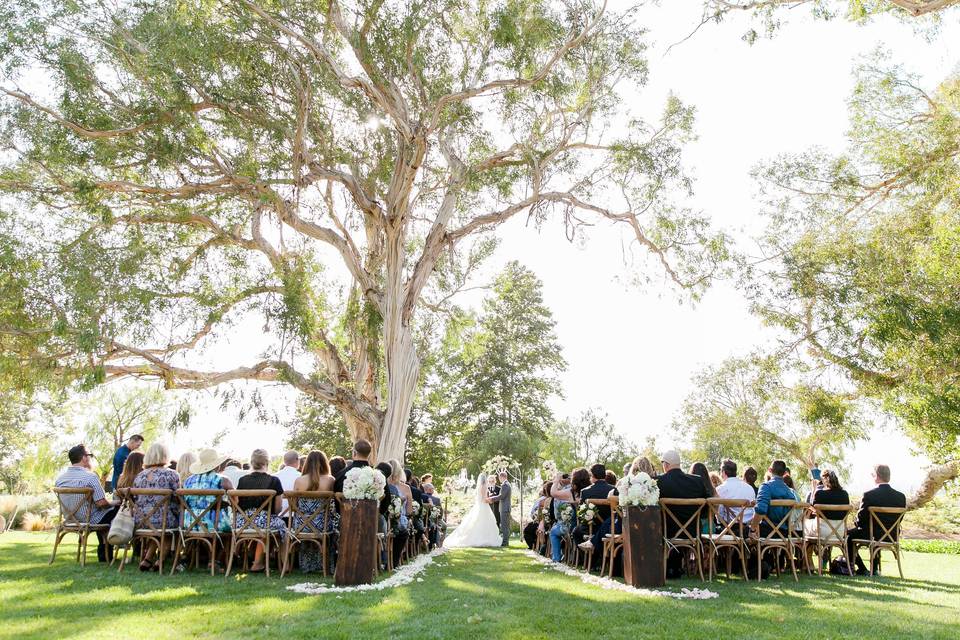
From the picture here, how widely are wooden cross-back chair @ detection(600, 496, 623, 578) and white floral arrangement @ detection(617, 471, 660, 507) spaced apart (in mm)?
359

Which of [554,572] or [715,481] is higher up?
[715,481]

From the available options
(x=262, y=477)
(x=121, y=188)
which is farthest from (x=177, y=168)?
(x=262, y=477)

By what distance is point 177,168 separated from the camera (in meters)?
11.5

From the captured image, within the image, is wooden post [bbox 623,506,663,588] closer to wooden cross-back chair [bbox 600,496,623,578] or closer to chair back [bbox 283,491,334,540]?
wooden cross-back chair [bbox 600,496,623,578]

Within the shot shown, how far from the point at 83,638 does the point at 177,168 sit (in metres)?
9.46

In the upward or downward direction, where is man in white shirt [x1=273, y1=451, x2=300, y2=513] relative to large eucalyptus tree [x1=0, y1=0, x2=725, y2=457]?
downward

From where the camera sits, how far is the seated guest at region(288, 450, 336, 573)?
7066 millimetres

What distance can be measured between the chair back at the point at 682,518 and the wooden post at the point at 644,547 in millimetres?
470

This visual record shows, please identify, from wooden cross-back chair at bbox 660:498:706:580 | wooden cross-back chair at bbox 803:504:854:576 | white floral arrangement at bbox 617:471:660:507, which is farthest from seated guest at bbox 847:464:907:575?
white floral arrangement at bbox 617:471:660:507

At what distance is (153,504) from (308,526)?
1693mm

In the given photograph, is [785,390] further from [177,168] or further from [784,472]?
[177,168]

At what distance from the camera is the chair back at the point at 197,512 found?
672 centimetres

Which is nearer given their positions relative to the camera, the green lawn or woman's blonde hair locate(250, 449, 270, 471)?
the green lawn

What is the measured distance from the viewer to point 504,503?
1505cm
